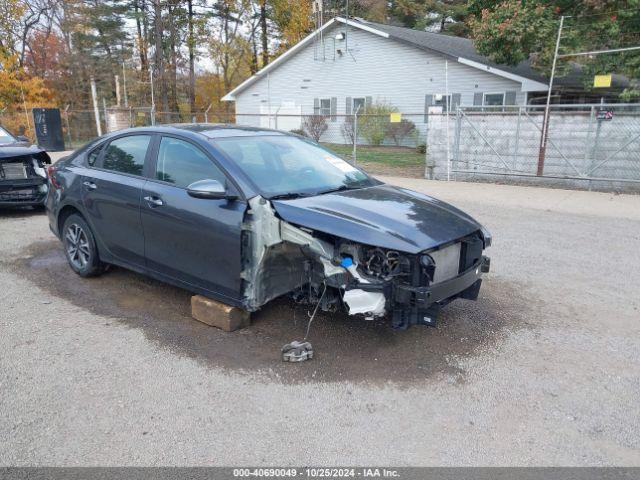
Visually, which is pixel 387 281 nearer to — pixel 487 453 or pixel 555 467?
pixel 487 453

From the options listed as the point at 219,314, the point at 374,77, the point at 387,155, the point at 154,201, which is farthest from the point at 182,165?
the point at 374,77

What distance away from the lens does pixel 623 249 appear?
6.84 metres

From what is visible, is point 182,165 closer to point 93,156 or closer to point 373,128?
point 93,156

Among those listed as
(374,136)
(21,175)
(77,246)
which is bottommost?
(77,246)

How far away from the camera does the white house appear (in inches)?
824

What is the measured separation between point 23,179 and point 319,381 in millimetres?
7179

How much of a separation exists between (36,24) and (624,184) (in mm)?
35973

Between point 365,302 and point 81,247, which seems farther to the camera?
point 81,247

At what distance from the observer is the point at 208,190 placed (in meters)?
3.81

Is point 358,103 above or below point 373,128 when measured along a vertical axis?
above

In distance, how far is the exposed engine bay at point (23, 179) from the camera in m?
8.16

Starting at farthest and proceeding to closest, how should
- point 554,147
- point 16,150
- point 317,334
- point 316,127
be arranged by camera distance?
point 316,127, point 554,147, point 16,150, point 317,334

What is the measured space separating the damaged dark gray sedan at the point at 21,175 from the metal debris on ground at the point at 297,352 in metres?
6.63

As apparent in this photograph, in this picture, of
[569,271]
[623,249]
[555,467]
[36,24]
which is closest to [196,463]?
[555,467]
